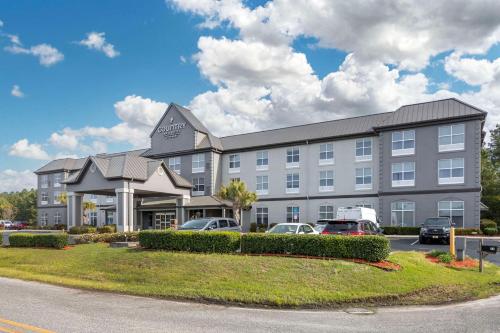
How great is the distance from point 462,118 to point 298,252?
2643cm

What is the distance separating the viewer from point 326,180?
42.2 m

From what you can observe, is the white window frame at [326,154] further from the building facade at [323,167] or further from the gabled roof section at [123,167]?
the gabled roof section at [123,167]

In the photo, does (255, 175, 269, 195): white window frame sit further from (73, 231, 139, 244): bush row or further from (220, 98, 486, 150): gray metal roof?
(73, 231, 139, 244): bush row

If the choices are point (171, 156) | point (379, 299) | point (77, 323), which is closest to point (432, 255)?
point (379, 299)

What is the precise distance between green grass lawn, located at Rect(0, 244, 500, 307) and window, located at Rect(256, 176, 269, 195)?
29131mm

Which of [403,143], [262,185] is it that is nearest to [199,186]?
[262,185]

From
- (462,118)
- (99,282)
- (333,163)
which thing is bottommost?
(99,282)

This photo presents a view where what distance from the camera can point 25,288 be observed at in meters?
13.5

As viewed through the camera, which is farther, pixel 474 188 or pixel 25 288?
pixel 474 188

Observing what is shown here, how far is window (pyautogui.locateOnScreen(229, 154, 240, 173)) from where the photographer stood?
1902 inches

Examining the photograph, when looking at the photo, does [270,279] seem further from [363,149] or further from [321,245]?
[363,149]

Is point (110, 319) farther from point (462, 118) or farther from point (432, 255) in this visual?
point (462, 118)

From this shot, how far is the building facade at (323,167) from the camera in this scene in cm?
3534

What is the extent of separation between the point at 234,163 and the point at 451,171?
23.3 metres
